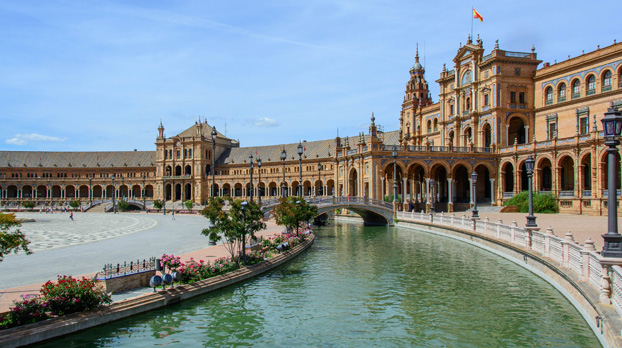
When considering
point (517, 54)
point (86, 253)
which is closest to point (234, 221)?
point (86, 253)

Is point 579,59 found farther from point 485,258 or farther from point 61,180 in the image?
point 61,180

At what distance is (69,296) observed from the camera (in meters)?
13.4

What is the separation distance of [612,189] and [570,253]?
4874 millimetres

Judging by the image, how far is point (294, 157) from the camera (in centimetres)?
11419

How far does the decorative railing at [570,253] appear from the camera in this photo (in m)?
12.2

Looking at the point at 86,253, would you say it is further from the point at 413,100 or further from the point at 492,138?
the point at 413,100

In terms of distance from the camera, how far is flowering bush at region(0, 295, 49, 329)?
1210cm

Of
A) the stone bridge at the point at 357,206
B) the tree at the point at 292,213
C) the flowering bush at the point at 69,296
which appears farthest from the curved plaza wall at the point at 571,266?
the stone bridge at the point at 357,206

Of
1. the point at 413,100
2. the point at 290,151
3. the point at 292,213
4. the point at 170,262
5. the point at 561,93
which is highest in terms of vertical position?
the point at 413,100

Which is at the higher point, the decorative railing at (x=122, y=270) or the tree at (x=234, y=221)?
the tree at (x=234, y=221)

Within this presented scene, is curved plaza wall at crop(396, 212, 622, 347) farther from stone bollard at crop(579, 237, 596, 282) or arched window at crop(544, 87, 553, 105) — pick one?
arched window at crop(544, 87, 553, 105)

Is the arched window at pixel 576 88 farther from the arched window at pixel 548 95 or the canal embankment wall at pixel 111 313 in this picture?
the canal embankment wall at pixel 111 313

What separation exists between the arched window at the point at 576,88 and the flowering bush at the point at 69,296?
58.7m

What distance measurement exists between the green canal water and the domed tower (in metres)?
63.4
